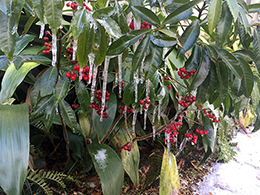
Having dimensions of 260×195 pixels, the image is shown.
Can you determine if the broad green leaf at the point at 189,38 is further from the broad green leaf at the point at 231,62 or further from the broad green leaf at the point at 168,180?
the broad green leaf at the point at 168,180

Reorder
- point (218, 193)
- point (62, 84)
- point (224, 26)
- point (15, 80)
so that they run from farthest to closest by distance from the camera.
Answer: point (218, 193), point (15, 80), point (62, 84), point (224, 26)

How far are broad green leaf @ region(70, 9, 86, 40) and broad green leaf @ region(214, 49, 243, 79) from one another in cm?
36

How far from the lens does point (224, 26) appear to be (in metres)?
0.43

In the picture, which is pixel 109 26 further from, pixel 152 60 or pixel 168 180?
pixel 168 180

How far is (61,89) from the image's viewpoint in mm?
558

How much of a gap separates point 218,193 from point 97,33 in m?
1.27

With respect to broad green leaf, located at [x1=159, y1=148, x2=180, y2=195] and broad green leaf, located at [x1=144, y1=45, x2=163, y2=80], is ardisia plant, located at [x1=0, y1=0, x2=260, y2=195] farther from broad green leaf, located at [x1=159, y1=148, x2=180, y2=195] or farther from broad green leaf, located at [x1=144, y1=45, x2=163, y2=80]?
broad green leaf, located at [x1=159, y1=148, x2=180, y2=195]

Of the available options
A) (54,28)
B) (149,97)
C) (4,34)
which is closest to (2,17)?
(4,34)

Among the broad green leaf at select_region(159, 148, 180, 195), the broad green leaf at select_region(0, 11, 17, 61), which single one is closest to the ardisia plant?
the broad green leaf at select_region(0, 11, 17, 61)

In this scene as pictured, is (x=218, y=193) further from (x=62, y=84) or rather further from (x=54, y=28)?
(x=54, y=28)

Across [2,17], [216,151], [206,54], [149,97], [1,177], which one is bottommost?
[216,151]

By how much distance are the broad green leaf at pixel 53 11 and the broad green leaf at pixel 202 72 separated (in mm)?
368

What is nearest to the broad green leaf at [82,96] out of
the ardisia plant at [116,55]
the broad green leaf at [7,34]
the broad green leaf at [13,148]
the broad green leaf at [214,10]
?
the ardisia plant at [116,55]

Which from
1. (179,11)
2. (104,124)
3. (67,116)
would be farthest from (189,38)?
(104,124)
